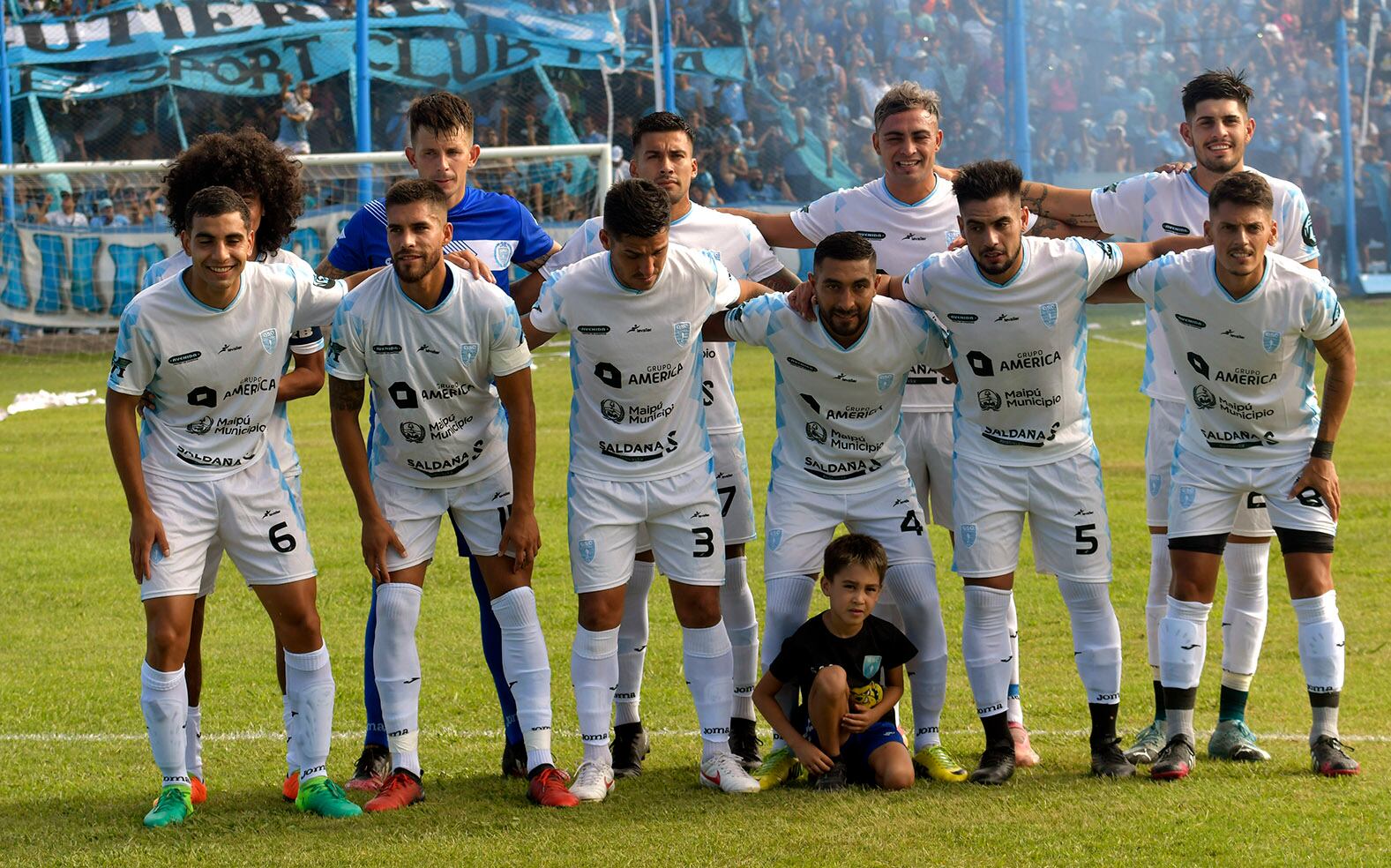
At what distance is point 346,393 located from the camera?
5.03 m

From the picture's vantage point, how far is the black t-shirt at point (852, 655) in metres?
5.24

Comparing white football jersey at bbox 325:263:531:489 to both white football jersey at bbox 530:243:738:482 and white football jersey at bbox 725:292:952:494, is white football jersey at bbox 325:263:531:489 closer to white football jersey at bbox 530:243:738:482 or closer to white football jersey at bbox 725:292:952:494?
white football jersey at bbox 530:243:738:482

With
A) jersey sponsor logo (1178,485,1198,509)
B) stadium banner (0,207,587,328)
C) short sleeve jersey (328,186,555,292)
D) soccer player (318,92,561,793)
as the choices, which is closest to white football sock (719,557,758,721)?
soccer player (318,92,561,793)

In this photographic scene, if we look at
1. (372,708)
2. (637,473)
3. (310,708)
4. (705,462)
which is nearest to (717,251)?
(705,462)

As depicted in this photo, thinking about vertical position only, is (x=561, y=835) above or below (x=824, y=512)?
below

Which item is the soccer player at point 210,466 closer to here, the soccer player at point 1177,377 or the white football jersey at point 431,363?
the white football jersey at point 431,363

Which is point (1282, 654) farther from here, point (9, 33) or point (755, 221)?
point (9, 33)

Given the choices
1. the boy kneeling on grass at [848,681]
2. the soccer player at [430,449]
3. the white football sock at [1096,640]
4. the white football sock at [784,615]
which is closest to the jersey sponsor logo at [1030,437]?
the white football sock at [1096,640]

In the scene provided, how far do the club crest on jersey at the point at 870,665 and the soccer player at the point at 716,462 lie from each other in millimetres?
532

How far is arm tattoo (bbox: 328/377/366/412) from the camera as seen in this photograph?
5031 mm

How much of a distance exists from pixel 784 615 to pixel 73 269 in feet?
57.2

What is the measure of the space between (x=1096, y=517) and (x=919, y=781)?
3.51 ft

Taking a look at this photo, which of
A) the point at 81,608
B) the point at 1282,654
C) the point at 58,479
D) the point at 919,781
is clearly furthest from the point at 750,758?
A: the point at 58,479

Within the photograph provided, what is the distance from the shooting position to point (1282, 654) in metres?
7.02
